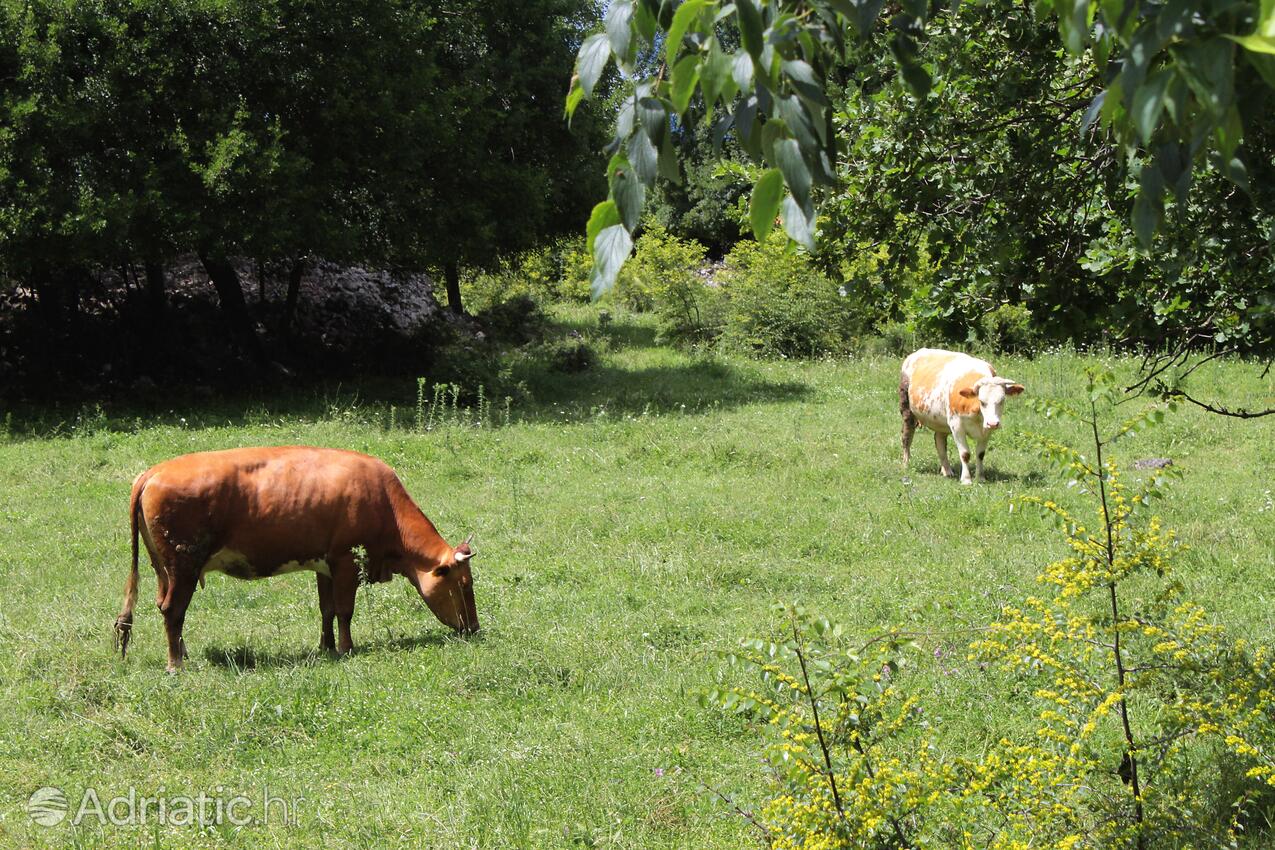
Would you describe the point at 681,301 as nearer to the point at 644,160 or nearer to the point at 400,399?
the point at 400,399

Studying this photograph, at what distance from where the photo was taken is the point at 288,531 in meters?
7.51

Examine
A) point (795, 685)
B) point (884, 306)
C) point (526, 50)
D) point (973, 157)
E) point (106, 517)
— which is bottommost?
point (106, 517)

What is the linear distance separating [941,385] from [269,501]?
27.7ft

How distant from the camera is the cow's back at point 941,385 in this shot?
13.1m

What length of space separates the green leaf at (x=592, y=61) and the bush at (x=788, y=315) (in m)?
21.3

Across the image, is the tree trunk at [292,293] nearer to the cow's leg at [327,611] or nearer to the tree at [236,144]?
the tree at [236,144]

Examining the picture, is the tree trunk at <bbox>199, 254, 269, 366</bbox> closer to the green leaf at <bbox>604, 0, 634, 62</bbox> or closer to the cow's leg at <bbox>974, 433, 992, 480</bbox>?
the cow's leg at <bbox>974, 433, 992, 480</bbox>

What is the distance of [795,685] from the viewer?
3.88 metres

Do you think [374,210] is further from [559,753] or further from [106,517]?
[559,753]

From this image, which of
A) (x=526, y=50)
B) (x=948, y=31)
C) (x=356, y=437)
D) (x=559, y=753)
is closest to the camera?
(x=559, y=753)

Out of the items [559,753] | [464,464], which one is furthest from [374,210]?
[559,753]

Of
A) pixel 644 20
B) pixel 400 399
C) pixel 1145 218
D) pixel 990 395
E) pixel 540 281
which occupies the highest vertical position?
pixel 644 20

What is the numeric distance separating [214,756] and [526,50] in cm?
2120

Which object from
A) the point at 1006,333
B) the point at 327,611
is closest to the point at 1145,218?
the point at 327,611
